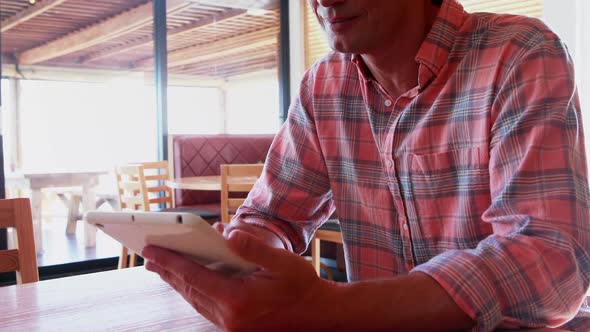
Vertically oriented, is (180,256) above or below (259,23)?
below

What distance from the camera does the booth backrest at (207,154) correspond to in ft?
16.3

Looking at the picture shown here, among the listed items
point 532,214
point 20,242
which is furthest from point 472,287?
point 20,242

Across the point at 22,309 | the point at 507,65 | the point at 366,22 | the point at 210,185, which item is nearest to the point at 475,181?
the point at 507,65

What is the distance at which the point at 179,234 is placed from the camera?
654 millimetres

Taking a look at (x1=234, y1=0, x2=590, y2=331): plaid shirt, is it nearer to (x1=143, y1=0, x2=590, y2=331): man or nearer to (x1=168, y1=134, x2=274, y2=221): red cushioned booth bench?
(x1=143, y1=0, x2=590, y2=331): man

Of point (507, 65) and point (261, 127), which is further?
point (261, 127)

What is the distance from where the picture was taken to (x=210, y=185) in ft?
12.8

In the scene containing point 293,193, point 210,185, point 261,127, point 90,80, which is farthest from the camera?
point 261,127

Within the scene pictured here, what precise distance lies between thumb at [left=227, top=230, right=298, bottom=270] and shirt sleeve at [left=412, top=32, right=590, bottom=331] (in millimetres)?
206

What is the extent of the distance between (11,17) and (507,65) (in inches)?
182

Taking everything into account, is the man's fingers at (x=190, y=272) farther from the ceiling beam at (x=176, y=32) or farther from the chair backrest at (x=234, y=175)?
the ceiling beam at (x=176, y=32)

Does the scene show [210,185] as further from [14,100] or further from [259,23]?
[259,23]

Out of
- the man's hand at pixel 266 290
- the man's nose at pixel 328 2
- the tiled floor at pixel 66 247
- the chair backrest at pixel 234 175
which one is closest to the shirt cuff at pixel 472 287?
the man's hand at pixel 266 290

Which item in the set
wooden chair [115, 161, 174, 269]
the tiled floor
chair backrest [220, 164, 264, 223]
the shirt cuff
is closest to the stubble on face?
the shirt cuff
